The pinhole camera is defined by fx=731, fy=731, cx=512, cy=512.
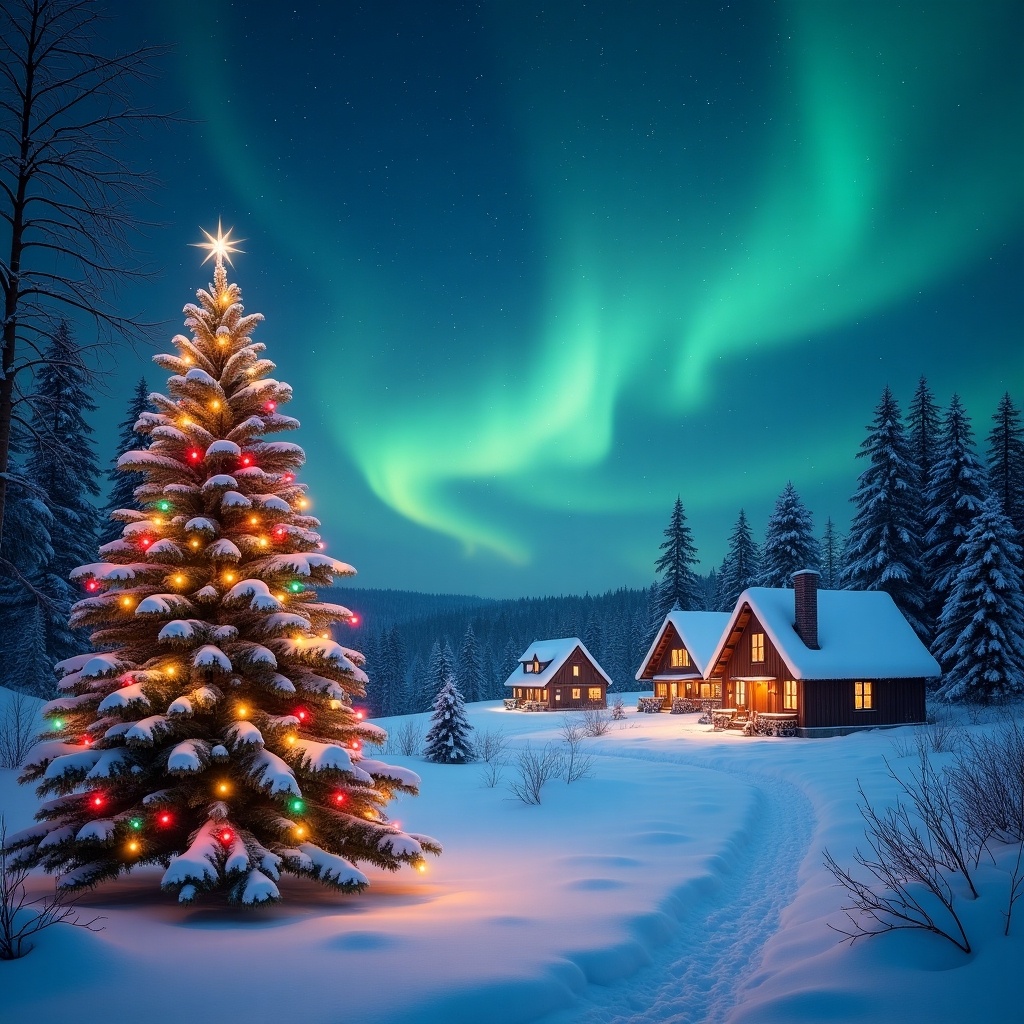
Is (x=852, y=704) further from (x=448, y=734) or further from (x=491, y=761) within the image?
(x=448, y=734)

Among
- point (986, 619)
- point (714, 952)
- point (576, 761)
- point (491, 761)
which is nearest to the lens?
point (714, 952)

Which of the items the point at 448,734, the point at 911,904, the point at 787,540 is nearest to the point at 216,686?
the point at 911,904

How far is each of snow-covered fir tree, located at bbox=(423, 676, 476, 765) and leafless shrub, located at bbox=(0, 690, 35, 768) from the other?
487 inches

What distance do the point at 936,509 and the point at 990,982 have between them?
4074 cm

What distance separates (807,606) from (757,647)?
11.1ft

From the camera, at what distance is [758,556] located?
208 ft

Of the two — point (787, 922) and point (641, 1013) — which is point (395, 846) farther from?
point (787, 922)

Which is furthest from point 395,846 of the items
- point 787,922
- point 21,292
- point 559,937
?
point 21,292

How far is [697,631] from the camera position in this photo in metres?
49.0

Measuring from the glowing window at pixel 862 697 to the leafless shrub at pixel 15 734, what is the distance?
3128cm

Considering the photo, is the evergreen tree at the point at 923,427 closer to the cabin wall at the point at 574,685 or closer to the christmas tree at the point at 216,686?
the cabin wall at the point at 574,685

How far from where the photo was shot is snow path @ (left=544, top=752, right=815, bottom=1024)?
6.71 metres

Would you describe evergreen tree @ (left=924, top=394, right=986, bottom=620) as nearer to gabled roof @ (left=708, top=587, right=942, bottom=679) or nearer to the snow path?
gabled roof @ (left=708, top=587, right=942, bottom=679)

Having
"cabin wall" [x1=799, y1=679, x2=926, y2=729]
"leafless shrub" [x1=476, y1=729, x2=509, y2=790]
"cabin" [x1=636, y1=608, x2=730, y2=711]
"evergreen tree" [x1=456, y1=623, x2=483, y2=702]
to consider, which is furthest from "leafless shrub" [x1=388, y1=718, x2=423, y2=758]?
"evergreen tree" [x1=456, y1=623, x2=483, y2=702]
